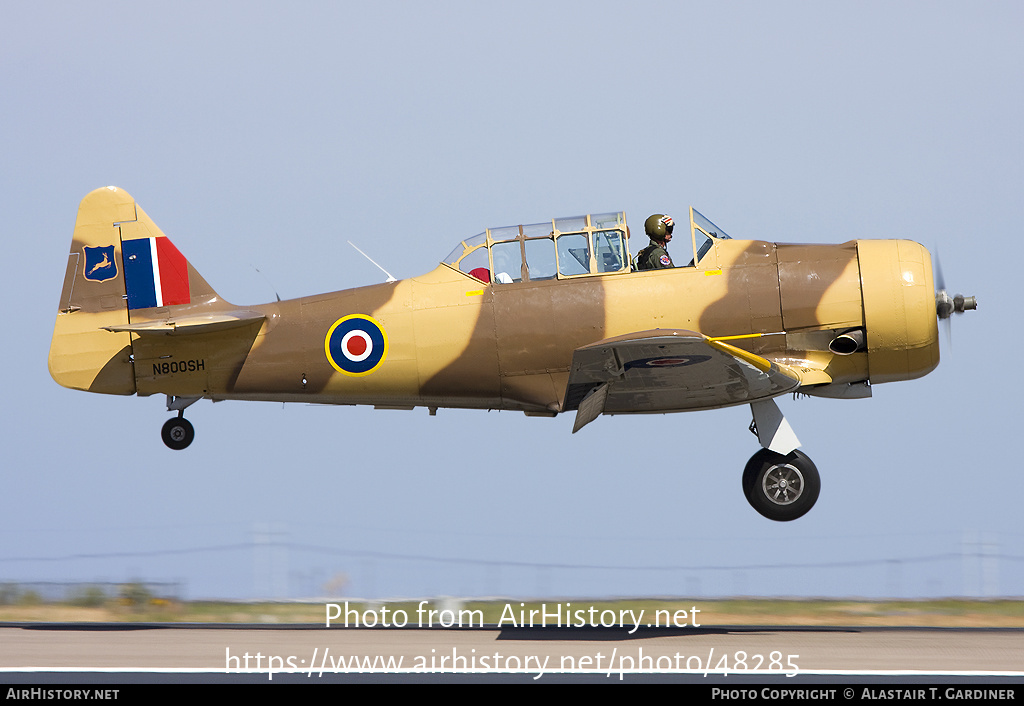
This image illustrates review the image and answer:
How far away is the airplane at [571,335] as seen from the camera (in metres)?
11.0

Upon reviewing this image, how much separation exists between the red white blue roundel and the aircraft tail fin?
1.62 meters

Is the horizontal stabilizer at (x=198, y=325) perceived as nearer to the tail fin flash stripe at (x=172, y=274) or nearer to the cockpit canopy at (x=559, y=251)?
the tail fin flash stripe at (x=172, y=274)

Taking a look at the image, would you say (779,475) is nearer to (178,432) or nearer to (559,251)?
(559,251)

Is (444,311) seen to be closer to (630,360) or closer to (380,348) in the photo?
(380,348)

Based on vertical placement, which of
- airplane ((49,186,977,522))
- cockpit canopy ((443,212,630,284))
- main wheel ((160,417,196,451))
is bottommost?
main wheel ((160,417,196,451))

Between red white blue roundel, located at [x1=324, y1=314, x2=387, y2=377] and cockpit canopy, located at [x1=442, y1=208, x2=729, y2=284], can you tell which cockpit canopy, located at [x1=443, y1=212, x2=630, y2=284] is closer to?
cockpit canopy, located at [x1=442, y1=208, x2=729, y2=284]

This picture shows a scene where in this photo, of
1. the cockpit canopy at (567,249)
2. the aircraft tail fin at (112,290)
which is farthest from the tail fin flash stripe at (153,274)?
the cockpit canopy at (567,249)

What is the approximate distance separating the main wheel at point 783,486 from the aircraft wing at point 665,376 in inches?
27.1

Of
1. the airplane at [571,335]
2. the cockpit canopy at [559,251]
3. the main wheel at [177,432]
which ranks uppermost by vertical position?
the cockpit canopy at [559,251]

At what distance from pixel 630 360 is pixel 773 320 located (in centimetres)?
164

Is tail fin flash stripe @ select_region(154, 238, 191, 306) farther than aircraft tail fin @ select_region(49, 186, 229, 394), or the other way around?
tail fin flash stripe @ select_region(154, 238, 191, 306)

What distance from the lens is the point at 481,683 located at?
8.44 metres

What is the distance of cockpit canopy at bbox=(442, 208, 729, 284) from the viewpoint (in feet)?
37.2

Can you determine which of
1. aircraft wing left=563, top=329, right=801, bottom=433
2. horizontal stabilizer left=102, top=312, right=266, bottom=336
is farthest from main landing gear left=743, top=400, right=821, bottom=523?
horizontal stabilizer left=102, top=312, right=266, bottom=336
